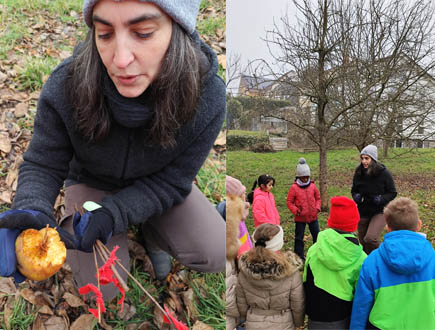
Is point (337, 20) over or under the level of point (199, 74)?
over

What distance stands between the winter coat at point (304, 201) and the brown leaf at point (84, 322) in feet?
2.55

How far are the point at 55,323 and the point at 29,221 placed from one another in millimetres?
643

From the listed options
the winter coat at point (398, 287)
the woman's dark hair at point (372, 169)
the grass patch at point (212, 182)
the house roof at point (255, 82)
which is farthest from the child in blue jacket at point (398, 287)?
the grass patch at point (212, 182)

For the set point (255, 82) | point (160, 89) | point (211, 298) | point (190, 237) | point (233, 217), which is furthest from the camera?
point (211, 298)

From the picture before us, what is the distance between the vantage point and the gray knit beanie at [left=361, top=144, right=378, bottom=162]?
4.00ft

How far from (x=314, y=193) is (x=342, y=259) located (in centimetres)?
27

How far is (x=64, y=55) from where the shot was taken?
1867 mm

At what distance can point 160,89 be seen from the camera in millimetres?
862

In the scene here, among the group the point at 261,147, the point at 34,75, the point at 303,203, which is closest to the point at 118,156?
the point at 261,147

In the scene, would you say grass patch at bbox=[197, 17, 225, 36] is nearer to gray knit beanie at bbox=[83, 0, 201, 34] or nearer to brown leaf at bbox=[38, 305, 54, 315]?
gray knit beanie at bbox=[83, 0, 201, 34]

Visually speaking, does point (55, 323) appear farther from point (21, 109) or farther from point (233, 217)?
point (21, 109)

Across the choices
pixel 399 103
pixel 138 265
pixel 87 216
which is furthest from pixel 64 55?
pixel 399 103

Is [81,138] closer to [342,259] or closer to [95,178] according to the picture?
[95,178]

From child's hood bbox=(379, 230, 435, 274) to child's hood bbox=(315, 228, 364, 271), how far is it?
0.27ft
